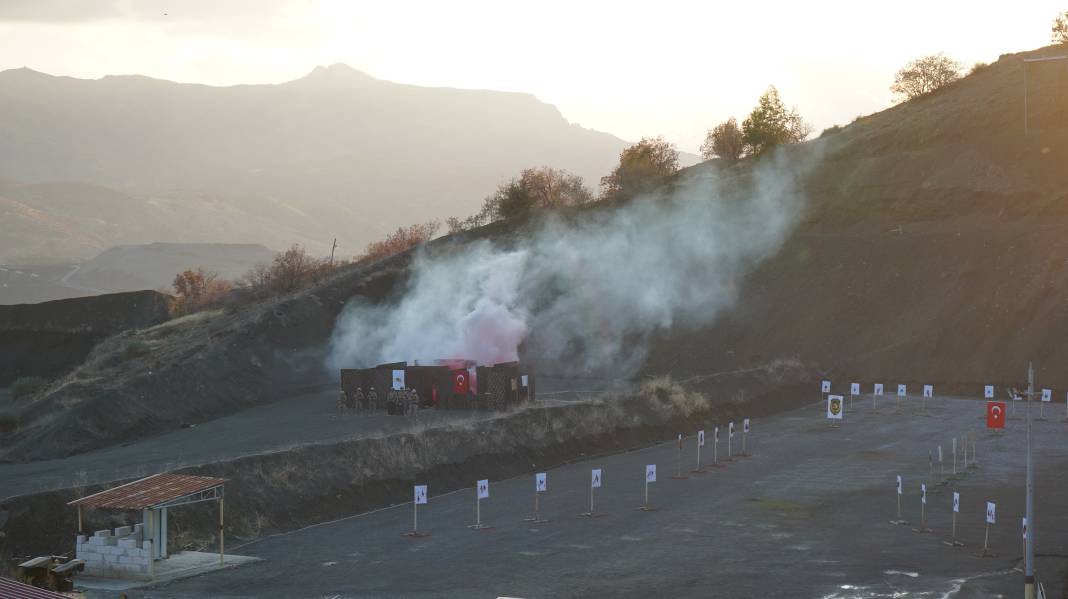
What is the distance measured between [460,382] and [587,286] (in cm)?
2858

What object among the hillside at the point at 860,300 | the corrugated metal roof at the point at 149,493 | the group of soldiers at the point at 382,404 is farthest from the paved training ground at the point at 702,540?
the hillside at the point at 860,300

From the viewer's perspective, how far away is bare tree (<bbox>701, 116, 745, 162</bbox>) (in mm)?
134500

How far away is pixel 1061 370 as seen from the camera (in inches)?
2376

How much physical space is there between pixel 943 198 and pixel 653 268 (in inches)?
885

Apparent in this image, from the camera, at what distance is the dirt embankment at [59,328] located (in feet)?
276

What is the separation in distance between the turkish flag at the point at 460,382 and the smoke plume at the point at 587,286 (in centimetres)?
849

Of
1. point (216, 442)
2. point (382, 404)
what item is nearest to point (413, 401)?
point (382, 404)

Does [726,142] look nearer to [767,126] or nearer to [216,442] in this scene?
[767,126]

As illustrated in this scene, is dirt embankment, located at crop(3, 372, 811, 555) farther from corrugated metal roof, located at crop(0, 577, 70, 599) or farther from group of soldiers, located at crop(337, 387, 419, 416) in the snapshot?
corrugated metal roof, located at crop(0, 577, 70, 599)

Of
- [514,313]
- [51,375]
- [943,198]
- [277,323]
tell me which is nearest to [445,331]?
[514,313]

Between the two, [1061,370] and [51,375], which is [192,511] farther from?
[51,375]

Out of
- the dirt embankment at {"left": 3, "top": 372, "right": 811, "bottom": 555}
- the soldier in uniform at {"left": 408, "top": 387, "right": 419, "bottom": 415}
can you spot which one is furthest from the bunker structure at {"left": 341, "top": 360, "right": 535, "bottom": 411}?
the dirt embankment at {"left": 3, "top": 372, "right": 811, "bottom": 555}

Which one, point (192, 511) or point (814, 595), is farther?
point (192, 511)

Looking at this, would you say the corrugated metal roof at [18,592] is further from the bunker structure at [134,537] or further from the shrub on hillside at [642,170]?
the shrub on hillside at [642,170]
